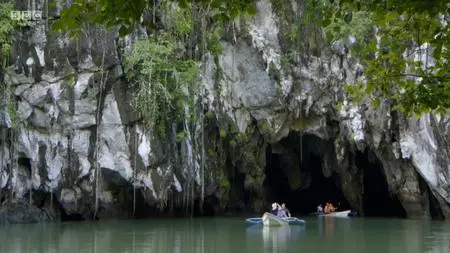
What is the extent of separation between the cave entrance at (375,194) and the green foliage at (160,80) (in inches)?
273

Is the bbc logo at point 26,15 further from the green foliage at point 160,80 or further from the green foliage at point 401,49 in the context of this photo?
the green foliage at point 401,49

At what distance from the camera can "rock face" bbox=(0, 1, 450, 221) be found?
1781 centimetres

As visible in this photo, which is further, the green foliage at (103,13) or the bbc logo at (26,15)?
the bbc logo at (26,15)

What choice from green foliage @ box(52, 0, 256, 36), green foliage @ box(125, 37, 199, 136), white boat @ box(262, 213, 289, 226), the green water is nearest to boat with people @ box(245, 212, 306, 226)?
white boat @ box(262, 213, 289, 226)

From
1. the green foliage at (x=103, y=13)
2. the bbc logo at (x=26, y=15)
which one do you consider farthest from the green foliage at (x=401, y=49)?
the bbc logo at (x=26, y=15)

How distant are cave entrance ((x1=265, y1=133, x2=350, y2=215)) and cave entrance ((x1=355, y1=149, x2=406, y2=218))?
1.19 meters

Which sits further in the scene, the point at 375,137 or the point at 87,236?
the point at 375,137

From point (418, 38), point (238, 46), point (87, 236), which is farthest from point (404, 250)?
point (238, 46)

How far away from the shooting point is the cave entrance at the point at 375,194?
2201 centimetres

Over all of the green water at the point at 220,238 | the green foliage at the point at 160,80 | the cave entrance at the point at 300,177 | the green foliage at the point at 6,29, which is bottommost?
the green water at the point at 220,238

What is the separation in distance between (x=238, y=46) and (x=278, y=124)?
2.85 m

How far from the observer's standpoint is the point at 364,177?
73.9 feet

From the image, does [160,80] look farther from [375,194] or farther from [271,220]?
[375,194]

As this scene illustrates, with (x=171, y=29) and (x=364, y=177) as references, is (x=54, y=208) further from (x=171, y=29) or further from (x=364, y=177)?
(x=364, y=177)
